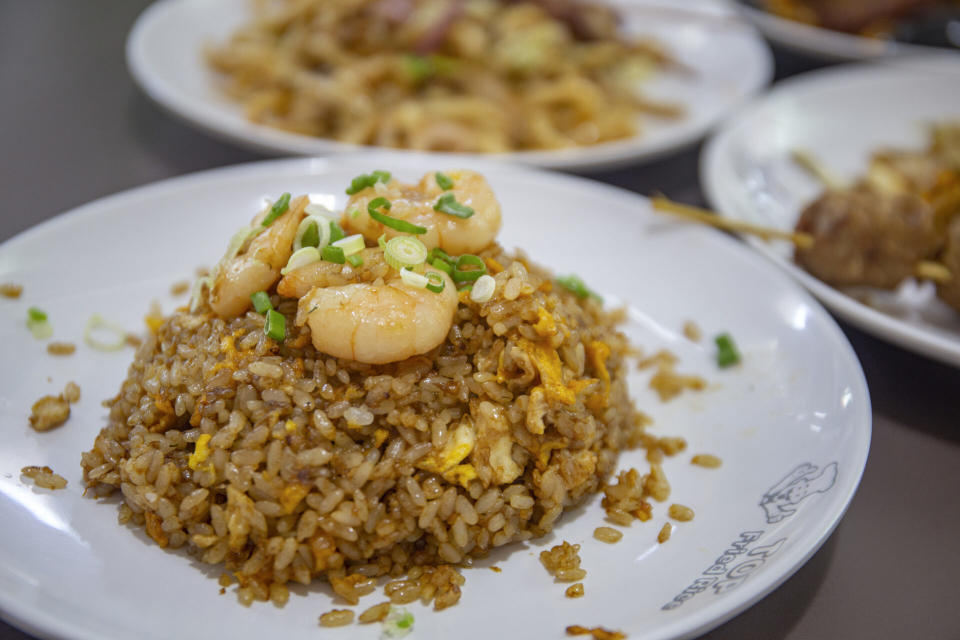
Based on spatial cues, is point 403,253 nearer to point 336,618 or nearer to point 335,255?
point 335,255

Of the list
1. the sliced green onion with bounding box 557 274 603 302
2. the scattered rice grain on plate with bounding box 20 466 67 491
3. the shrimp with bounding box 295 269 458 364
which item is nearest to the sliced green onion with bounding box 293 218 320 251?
the shrimp with bounding box 295 269 458 364

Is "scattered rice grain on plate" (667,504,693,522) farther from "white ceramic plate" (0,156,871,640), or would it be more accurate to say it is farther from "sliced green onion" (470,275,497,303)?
"sliced green onion" (470,275,497,303)

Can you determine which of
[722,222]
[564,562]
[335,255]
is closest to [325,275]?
[335,255]

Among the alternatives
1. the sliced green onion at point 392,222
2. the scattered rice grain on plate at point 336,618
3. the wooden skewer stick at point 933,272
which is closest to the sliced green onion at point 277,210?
the sliced green onion at point 392,222

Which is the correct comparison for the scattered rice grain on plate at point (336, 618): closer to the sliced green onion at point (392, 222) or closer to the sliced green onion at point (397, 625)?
the sliced green onion at point (397, 625)

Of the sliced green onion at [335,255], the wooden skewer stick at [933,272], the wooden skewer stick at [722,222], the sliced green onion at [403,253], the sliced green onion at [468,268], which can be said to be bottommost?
the wooden skewer stick at [933,272]

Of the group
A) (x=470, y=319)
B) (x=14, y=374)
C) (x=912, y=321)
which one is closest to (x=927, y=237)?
(x=912, y=321)
